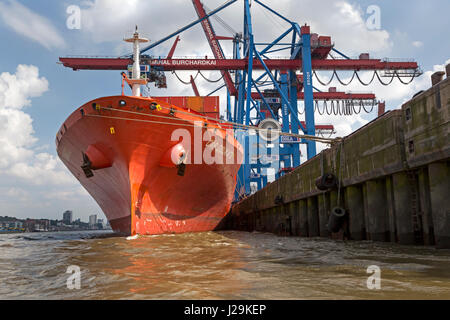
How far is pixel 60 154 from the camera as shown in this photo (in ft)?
51.2

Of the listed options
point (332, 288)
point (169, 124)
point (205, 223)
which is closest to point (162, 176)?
point (169, 124)

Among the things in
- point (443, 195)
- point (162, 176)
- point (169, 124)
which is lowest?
point (443, 195)

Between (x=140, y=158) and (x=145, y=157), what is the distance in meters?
0.18

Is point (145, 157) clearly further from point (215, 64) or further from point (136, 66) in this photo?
point (215, 64)

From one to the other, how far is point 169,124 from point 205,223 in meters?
5.57

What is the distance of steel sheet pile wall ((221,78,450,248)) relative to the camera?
5.53 m

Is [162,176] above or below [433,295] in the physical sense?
above

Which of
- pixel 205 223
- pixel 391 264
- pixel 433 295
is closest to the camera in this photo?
pixel 433 295

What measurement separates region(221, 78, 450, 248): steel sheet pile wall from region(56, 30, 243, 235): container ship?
444 cm

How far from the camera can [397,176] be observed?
6566 millimetres

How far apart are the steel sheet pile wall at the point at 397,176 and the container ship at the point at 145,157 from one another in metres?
4.44

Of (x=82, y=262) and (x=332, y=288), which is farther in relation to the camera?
(x=82, y=262)
